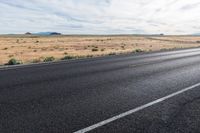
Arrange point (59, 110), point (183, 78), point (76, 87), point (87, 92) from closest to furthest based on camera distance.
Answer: point (59, 110), point (87, 92), point (76, 87), point (183, 78)

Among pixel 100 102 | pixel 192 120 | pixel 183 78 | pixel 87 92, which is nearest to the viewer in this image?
pixel 192 120

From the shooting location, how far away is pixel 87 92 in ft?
23.1

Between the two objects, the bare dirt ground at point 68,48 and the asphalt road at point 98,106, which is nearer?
the asphalt road at point 98,106

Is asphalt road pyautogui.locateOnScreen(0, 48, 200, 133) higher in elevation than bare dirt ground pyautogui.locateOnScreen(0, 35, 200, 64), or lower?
lower

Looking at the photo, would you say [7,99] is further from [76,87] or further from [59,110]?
[76,87]

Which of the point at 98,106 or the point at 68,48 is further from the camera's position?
the point at 68,48

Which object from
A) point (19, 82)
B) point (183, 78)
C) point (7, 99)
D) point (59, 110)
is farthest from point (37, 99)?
point (183, 78)

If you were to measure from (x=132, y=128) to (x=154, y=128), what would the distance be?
0.39 meters

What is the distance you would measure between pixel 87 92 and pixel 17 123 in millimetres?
2783

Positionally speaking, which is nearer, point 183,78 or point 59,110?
point 59,110

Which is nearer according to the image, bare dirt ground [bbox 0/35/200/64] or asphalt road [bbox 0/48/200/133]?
asphalt road [bbox 0/48/200/133]

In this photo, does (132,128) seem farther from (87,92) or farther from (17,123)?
(87,92)

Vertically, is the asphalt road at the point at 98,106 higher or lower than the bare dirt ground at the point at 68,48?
lower

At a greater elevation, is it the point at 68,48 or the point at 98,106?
the point at 68,48
